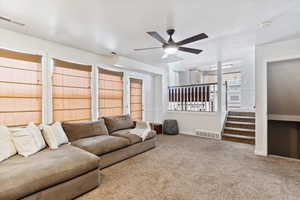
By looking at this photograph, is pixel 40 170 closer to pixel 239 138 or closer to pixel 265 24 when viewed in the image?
pixel 265 24

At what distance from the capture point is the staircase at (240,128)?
4.80 metres

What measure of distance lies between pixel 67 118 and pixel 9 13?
7.58ft

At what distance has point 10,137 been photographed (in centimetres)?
233

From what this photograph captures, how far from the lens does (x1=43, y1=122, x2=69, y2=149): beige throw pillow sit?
265 centimetres

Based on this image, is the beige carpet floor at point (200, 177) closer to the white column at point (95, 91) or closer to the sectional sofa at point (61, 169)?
the sectional sofa at point (61, 169)

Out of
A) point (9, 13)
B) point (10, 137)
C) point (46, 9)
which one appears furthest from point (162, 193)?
point (9, 13)

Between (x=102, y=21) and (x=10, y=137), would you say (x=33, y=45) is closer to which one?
(x=102, y=21)

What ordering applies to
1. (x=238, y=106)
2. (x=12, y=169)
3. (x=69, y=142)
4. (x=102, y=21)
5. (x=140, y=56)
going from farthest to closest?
(x=238, y=106), (x=140, y=56), (x=69, y=142), (x=102, y=21), (x=12, y=169)

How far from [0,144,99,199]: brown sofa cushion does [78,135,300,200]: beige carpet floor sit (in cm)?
42

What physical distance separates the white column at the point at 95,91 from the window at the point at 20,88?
1252 mm

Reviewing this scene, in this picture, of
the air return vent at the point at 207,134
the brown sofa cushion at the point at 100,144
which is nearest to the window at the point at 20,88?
the brown sofa cushion at the point at 100,144

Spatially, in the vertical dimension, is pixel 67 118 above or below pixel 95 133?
above

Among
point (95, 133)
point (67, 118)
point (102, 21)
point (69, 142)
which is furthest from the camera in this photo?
point (67, 118)

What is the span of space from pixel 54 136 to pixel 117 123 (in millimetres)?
1629
